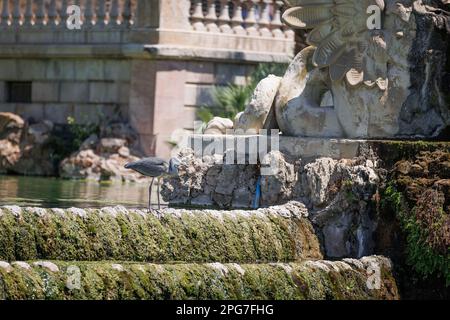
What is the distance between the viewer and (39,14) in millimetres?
28812

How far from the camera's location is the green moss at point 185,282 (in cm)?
1312

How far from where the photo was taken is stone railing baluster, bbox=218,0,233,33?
27859 mm

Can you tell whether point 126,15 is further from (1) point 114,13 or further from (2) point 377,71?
(2) point 377,71

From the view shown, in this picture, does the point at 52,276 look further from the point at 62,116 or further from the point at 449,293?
the point at 62,116

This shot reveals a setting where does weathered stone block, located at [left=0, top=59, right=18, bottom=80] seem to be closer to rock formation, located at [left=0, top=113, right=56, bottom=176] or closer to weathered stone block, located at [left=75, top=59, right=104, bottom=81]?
rock formation, located at [left=0, top=113, right=56, bottom=176]

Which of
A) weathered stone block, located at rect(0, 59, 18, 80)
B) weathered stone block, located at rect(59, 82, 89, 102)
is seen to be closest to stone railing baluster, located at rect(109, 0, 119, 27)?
weathered stone block, located at rect(59, 82, 89, 102)

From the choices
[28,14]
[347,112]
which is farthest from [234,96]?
[347,112]

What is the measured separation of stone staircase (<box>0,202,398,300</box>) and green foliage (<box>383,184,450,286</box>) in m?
0.25

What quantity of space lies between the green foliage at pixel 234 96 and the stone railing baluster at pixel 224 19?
2.62 feet

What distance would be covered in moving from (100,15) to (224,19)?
1960 mm

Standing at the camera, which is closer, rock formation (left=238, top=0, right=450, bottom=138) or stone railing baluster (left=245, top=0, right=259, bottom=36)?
rock formation (left=238, top=0, right=450, bottom=138)

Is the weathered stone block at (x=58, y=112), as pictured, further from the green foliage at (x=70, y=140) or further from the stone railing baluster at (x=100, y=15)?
the stone railing baluster at (x=100, y=15)

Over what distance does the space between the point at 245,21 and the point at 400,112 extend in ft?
38.2

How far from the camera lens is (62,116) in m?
28.8
